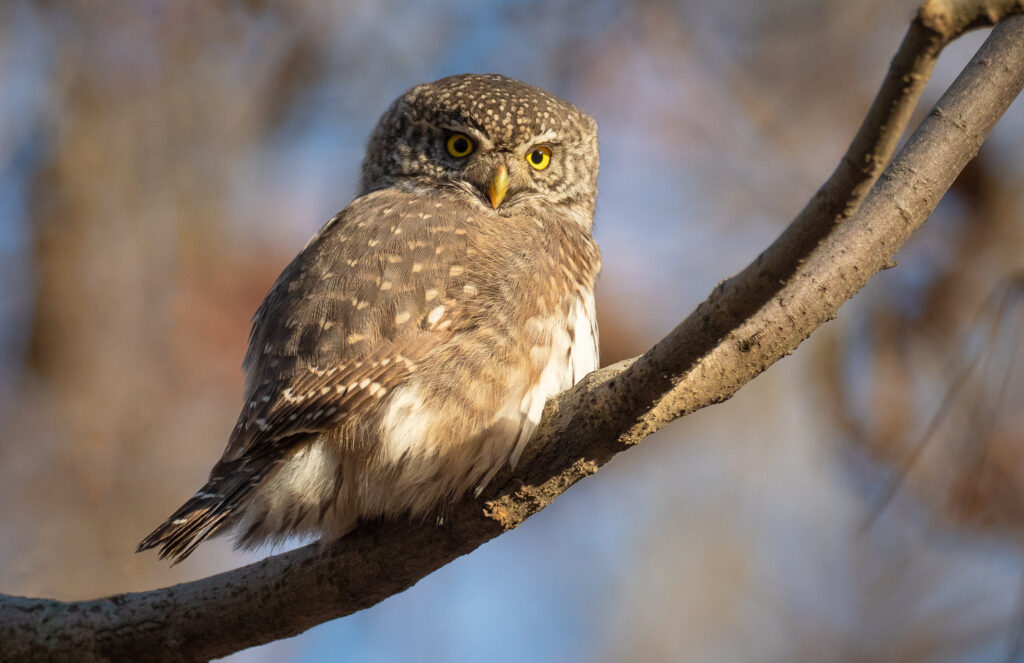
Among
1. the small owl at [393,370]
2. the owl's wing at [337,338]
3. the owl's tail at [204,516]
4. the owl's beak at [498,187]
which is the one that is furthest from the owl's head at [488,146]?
the owl's tail at [204,516]

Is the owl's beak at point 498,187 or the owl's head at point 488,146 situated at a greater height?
the owl's head at point 488,146

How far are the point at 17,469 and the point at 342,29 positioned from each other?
4.30 metres

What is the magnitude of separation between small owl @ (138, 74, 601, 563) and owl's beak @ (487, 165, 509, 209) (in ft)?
0.72

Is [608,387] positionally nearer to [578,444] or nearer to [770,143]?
[578,444]

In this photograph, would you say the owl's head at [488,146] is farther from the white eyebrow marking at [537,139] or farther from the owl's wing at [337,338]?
the owl's wing at [337,338]

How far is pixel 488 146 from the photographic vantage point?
438cm

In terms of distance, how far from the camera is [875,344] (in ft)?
18.5

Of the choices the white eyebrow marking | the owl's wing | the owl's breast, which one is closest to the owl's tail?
the owl's wing

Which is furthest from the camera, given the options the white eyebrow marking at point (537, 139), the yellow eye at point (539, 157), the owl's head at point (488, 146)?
the yellow eye at point (539, 157)

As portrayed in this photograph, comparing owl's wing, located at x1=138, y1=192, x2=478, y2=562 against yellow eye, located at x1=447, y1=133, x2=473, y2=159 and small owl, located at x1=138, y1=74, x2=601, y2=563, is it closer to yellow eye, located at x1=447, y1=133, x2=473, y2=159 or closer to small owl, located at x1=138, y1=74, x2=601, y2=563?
small owl, located at x1=138, y1=74, x2=601, y2=563

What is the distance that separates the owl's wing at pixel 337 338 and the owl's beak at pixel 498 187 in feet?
1.45

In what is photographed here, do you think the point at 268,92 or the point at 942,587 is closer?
the point at 942,587

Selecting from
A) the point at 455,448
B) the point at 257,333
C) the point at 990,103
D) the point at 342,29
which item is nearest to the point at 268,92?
the point at 342,29

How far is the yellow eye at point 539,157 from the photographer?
457 cm
